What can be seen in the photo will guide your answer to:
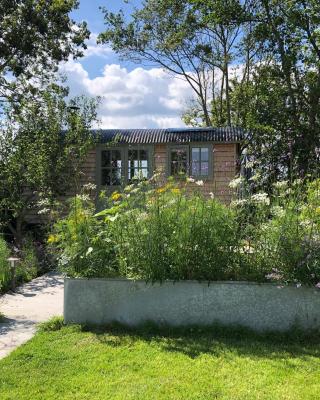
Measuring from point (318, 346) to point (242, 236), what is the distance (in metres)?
1.34

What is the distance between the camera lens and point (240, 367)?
3.81m

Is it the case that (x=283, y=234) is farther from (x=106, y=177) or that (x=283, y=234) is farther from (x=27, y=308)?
(x=106, y=177)

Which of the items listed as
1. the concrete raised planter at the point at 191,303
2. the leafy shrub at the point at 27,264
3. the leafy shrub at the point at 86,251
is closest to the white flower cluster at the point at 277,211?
the concrete raised planter at the point at 191,303

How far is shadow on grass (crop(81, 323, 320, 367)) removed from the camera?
13.8 feet

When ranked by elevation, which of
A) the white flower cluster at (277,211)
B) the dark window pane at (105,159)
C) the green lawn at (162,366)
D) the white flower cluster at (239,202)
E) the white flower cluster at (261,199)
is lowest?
the green lawn at (162,366)

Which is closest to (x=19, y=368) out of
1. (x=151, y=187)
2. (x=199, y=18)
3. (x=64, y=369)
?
(x=64, y=369)

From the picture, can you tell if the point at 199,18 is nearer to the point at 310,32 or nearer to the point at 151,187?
the point at 310,32

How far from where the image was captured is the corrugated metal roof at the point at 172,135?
12.7m

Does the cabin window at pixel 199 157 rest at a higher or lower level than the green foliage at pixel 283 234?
higher

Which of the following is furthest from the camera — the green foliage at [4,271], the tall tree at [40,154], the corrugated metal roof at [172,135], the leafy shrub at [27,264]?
the corrugated metal roof at [172,135]

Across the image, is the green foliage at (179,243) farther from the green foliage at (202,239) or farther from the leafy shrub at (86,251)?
the leafy shrub at (86,251)

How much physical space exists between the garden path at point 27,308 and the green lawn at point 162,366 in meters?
0.26

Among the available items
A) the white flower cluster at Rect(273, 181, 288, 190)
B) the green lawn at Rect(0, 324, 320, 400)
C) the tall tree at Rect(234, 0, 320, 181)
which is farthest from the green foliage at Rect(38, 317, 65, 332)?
the tall tree at Rect(234, 0, 320, 181)

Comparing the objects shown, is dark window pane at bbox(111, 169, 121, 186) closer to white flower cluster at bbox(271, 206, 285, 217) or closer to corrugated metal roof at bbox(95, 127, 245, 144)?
corrugated metal roof at bbox(95, 127, 245, 144)
